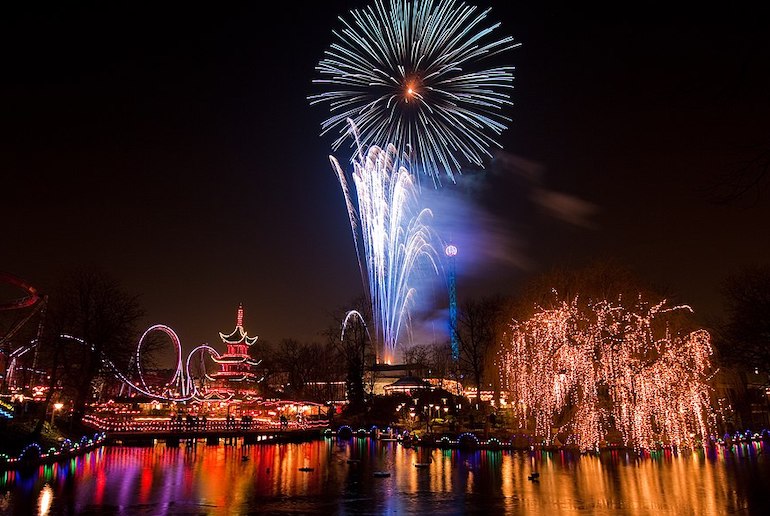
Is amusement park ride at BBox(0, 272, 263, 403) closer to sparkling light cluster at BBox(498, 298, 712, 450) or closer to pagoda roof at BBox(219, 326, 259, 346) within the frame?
pagoda roof at BBox(219, 326, 259, 346)

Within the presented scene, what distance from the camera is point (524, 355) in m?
35.6

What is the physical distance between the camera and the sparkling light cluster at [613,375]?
32312mm

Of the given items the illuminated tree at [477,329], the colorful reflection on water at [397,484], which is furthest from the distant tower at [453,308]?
the colorful reflection on water at [397,484]

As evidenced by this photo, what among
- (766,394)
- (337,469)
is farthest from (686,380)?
(766,394)

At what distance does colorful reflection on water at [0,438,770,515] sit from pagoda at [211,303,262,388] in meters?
41.2

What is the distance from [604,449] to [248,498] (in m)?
23.1

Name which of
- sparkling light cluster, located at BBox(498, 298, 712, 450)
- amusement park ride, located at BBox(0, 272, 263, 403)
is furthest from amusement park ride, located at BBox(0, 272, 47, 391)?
sparkling light cluster, located at BBox(498, 298, 712, 450)

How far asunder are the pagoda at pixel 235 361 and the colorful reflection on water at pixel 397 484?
4117 centimetres

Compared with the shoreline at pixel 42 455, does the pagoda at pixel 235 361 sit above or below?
above

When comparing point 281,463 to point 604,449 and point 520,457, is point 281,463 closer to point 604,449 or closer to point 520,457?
point 520,457

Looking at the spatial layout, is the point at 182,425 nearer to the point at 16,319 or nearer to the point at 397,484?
the point at 16,319

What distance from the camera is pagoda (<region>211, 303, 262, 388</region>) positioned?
244 ft

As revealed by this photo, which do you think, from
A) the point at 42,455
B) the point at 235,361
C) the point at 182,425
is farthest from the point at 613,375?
the point at 235,361

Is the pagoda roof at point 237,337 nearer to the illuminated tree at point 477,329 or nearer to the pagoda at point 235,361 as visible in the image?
the pagoda at point 235,361
